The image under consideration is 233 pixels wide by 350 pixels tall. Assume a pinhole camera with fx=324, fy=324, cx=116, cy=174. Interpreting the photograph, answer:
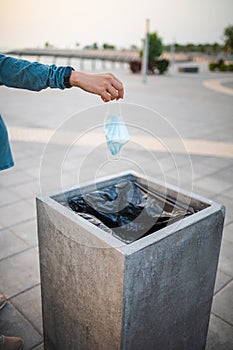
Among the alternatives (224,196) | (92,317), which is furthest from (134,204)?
(224,196)

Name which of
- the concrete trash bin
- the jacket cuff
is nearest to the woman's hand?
the jacket cuff

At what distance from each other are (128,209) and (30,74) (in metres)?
0.91

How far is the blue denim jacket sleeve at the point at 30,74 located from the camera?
137 centimetres

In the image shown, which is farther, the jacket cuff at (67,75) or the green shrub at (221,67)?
the green shrub at (221,67)

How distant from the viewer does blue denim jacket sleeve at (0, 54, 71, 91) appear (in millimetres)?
1368

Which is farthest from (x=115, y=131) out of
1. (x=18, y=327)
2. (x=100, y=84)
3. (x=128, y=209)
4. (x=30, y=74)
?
(x=18, y=327)

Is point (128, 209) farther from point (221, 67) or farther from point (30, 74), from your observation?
point (221, 67)

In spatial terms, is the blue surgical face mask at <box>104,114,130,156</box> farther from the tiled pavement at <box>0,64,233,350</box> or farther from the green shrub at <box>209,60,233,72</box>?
the green shrub at <box>209,60,233,72</box>

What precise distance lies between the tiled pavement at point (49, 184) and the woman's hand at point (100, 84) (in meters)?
0.17

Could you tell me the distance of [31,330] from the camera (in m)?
2.08

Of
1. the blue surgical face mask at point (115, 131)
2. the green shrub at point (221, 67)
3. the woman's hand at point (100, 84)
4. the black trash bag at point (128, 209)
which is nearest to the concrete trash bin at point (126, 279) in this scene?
the black trash bag at point (128, 209)

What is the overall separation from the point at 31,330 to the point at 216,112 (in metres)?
8.56

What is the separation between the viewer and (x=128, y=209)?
1.88m

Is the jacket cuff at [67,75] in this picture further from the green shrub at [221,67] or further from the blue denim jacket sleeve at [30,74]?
the green shrub at [221,67]
